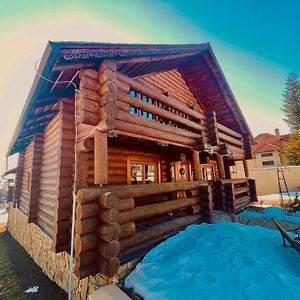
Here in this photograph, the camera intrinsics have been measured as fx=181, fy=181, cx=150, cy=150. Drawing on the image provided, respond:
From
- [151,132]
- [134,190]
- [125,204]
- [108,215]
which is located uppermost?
[151,132]

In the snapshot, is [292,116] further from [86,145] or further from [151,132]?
[86,145]

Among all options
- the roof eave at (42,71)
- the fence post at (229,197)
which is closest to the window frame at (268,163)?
the fence post at (229,197)

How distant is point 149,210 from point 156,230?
64 cm

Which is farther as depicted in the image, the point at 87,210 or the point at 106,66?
the point at 106,66

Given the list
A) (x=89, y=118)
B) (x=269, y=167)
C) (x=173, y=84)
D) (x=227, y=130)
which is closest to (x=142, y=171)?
(x=89, y=118)

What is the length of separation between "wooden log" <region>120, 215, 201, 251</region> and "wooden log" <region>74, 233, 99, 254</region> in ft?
2.50

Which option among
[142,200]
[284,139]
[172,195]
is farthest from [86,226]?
[284,139]

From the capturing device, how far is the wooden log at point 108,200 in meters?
3.99

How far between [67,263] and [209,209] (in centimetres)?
528

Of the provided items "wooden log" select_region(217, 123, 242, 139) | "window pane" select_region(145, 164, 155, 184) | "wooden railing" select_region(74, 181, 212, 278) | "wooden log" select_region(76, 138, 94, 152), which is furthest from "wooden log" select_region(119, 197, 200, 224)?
"wooden log" select_region(217, 123, 242, 139)

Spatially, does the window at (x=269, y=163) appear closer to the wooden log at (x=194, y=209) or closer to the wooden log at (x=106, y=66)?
the wooden log at (x=194, y=209)

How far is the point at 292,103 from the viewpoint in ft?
103

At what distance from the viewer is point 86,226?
3.92m

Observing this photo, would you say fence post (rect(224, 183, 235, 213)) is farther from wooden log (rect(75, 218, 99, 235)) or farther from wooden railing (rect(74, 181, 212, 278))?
wooden log (rect(75, 218, 99, 235))
